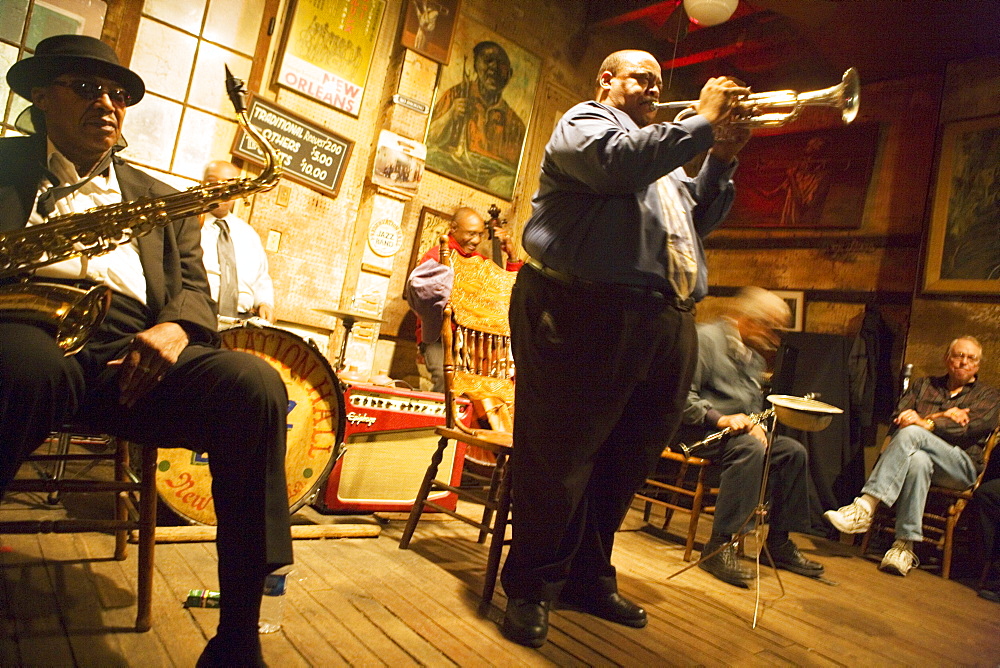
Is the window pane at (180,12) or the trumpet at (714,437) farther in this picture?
the window pane at (180,12)

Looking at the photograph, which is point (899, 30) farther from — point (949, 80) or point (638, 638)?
point (638, 638)

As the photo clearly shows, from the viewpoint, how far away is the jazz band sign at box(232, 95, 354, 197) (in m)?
4.62

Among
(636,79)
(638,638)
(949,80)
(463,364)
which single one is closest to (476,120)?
(463,364)

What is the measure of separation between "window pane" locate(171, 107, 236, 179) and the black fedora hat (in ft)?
9.78

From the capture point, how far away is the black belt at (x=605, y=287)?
2041mm

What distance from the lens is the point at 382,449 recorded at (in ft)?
11.1

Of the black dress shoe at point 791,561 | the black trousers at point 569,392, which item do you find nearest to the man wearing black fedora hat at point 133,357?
the black trousers at point 569,392

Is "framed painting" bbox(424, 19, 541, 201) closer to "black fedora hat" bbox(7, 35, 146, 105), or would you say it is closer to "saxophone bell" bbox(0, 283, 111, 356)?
"black fedora hat" bbox(7, 35, 146, 105)

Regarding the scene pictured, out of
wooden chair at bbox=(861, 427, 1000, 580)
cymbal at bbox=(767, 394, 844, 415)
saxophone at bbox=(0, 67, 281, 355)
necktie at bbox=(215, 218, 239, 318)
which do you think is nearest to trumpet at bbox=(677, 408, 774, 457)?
cymbal at bbox=(767, 394, 844, 415)

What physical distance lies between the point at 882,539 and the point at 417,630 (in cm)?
481

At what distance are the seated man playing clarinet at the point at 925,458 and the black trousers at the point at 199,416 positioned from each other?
421cm

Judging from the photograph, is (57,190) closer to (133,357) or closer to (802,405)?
(133,357)

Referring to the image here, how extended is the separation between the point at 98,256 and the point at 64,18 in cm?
340

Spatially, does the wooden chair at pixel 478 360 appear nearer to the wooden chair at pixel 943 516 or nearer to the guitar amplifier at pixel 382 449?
the guitar amplifier at pixel 382 449
